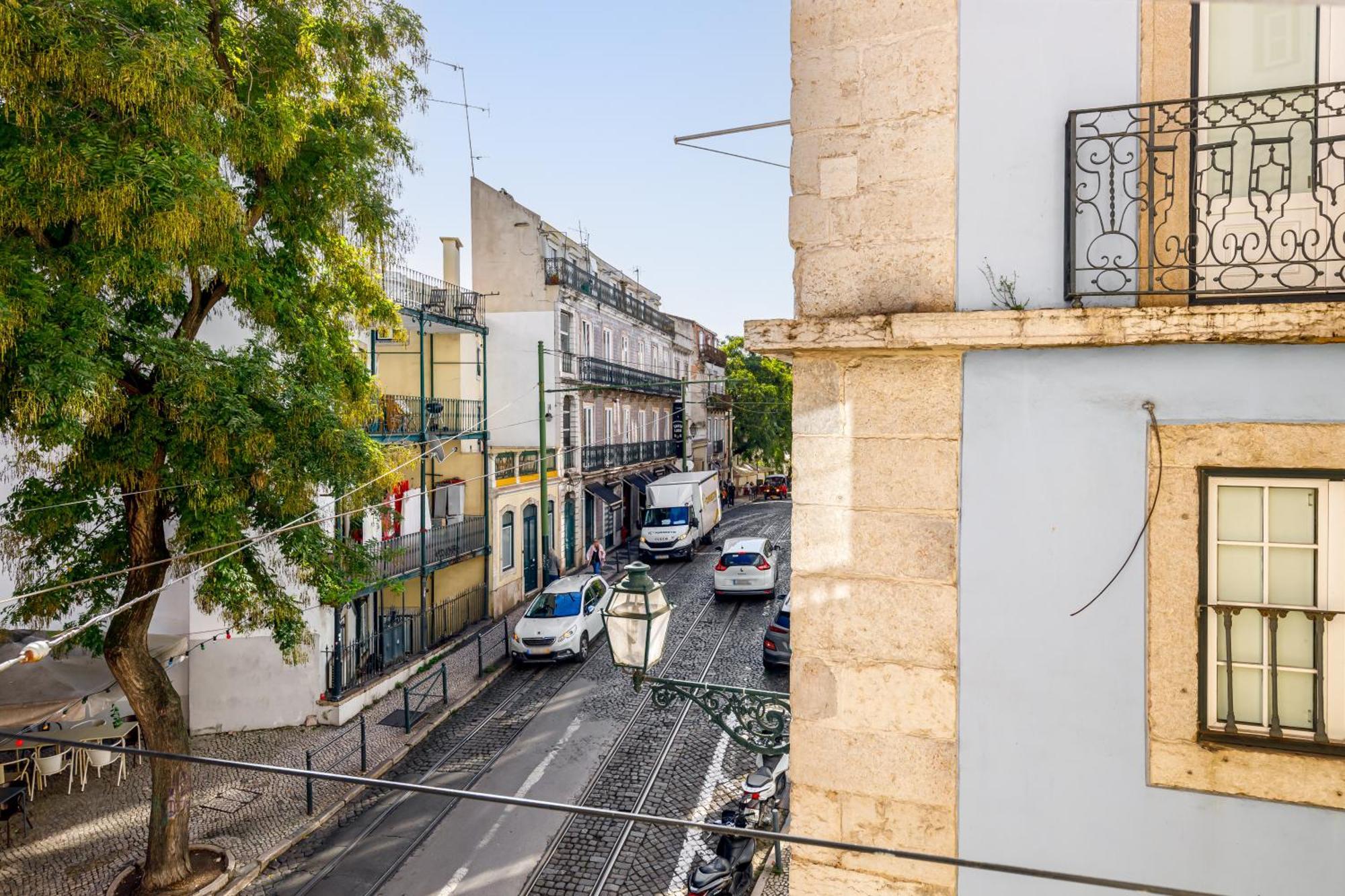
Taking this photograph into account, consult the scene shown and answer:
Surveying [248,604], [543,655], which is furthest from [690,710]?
[248,604]

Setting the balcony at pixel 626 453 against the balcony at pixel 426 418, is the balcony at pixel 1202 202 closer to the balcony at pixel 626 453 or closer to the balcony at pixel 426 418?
the balcony at pixel 426 418

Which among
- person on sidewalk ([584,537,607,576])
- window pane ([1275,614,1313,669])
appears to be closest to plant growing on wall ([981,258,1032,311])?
window pane ([1275,614,1313,669])

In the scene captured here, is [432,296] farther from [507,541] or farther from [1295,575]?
[1295,575]

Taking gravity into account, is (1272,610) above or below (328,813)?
above

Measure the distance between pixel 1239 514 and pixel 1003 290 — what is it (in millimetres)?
1439

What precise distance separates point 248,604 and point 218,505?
1.49 metres

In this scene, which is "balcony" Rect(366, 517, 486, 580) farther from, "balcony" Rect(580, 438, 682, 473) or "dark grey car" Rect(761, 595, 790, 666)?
"balcony" Rect(580, 438, 682, 473)

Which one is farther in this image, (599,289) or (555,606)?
(599,289)

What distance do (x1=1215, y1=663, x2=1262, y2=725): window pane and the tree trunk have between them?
9618 millimetres

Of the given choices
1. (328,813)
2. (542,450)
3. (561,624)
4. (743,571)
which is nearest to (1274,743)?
(328,813)

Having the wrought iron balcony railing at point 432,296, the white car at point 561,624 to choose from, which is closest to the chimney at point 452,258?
the wrought iron balcony railing at point 432,296

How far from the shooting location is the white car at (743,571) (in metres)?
21.7

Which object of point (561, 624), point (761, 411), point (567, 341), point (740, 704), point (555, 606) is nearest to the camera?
point (740, 704)

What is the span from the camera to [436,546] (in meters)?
19.3
